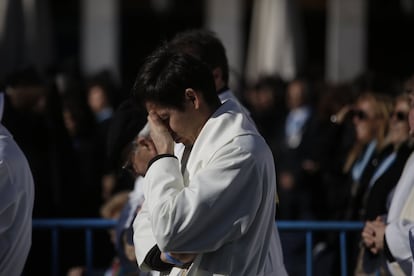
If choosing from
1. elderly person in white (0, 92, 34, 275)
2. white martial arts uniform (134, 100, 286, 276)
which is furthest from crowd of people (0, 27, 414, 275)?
elderly person in white (0, 92, 34, 275)

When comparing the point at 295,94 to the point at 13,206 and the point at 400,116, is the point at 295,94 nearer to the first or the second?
the point at 400,116

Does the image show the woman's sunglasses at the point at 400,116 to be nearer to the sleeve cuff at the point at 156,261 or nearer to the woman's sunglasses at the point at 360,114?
the woman's sunglasses at the point at 360,114

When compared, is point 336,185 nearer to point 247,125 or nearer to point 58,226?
point 58,226

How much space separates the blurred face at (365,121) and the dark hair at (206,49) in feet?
7.70

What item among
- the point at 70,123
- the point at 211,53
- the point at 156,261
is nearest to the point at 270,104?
the point at 70,123

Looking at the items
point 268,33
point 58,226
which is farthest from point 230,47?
point 58,226

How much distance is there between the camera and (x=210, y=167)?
11.6ft

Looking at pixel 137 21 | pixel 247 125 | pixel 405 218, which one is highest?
pixel 247 125

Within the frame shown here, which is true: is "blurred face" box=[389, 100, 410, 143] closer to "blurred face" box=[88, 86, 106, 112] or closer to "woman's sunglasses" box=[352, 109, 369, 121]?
"woman's sunglasses" box=[352, 109, 369, 121]

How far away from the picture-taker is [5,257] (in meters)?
4.37

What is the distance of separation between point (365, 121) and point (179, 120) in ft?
12.2

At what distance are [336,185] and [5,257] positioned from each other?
3.95m

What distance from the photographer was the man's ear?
11.8 ft

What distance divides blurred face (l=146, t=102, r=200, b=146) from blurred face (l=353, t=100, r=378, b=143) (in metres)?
3.62
